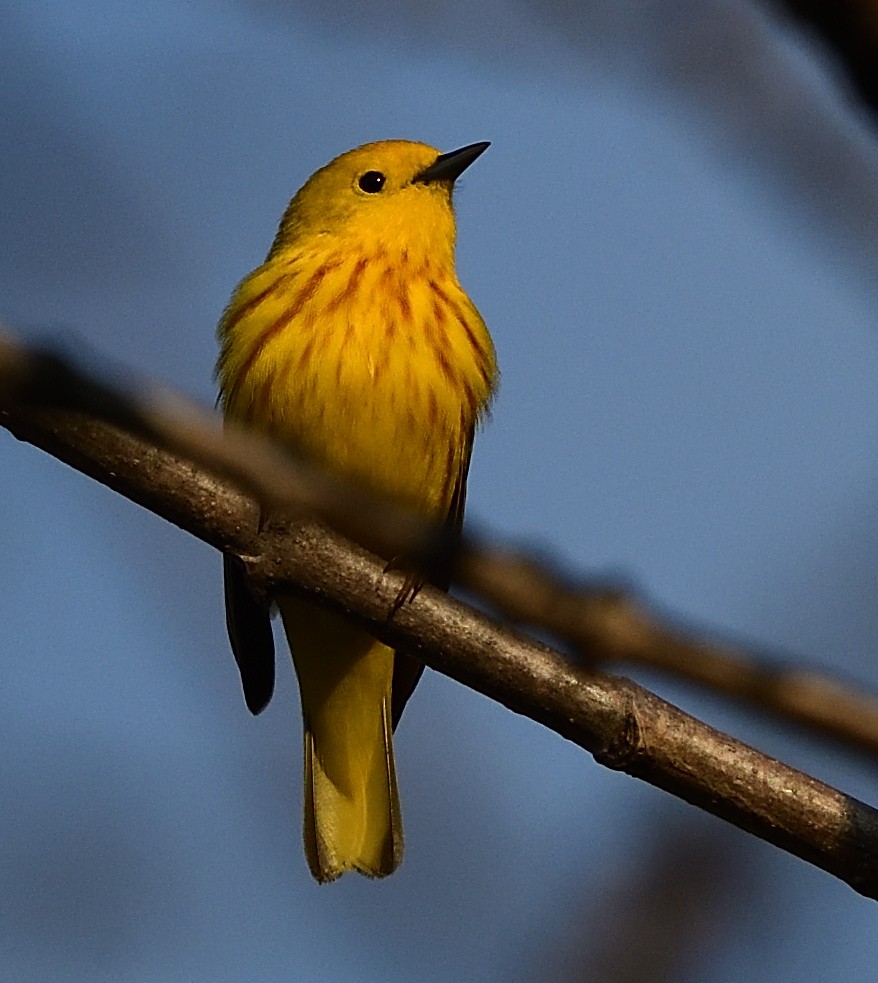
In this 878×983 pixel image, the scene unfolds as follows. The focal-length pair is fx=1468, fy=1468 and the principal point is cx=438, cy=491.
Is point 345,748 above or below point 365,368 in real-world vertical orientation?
below

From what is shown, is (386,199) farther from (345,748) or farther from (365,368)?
(345,748)

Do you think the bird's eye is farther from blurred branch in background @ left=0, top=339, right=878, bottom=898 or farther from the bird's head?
blurred branch in background @ left=0, top=339, right=878, bottom=898

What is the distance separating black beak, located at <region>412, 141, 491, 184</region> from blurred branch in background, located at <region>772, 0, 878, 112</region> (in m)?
5.23

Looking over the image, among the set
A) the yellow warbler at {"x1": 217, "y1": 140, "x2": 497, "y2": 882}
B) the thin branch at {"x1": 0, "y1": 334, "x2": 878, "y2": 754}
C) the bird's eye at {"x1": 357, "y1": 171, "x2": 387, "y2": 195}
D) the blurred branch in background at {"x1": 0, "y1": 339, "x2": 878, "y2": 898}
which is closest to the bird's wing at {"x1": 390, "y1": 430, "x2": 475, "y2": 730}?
the yellow warbler at {"x1": 217, "y1": 140, "x2": 497, "y2": 882}

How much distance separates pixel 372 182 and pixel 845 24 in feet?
17.3

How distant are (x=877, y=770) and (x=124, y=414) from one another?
0.48 m

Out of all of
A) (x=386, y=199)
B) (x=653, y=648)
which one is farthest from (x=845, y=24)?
(x=386, y=199)

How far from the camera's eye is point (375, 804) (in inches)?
206

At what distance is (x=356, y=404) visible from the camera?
479cm

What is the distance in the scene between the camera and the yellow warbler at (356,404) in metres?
4.82

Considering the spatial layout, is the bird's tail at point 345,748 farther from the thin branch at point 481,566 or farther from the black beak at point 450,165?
the thin branch at point 481,566

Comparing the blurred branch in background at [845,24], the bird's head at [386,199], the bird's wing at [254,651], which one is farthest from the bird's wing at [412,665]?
the blurred branch in background at [845,24]

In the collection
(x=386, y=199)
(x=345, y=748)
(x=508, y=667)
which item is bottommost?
(x=345, y=748)

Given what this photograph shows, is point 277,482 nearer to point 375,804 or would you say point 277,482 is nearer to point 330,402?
point 330,402
